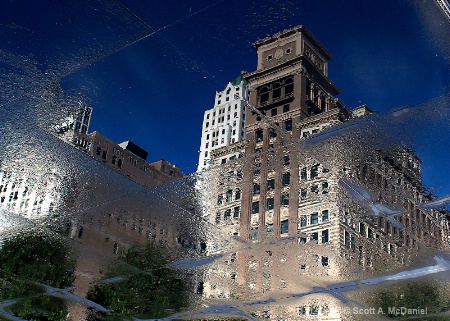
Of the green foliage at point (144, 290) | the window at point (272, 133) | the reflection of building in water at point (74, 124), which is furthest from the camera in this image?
the green foliage at point (144, 290)

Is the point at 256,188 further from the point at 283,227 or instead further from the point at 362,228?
the point at 362,228

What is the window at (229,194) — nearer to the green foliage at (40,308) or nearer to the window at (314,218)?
the window at (314,218)

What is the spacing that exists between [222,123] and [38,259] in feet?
9.55

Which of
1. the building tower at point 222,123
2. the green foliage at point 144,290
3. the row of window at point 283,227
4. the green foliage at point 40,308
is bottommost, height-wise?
the green foliage at point 40,308

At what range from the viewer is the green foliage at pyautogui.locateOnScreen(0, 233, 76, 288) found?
20.0 feet

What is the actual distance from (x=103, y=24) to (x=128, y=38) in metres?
0.25

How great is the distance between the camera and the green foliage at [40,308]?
6.71 metres

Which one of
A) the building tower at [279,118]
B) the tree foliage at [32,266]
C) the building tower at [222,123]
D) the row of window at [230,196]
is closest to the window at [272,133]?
the building tower at [279,118]

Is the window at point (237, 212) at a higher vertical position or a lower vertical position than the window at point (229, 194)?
lower

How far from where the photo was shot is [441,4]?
3758mm

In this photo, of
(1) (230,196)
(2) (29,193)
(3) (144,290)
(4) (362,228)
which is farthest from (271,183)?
(2) (29,193)

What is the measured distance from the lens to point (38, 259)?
6.13 meters

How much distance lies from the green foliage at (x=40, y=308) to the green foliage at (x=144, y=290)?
0.43 meters

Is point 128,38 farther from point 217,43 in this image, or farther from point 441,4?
point 441,4
